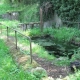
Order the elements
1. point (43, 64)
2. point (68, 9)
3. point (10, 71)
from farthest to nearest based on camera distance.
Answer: point (68, 9) → point (43, 64) → point (10, 71)

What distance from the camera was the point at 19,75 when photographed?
10312 mm

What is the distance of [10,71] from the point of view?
1123 cm

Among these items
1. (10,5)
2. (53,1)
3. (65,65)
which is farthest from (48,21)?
(65,65)

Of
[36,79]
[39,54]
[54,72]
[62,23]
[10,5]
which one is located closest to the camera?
[36,79]

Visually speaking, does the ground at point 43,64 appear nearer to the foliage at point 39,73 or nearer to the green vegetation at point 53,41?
the green vegetation at point 53,41

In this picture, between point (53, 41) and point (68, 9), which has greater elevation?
point (68, 9)

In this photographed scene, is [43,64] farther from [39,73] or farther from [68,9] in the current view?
[68,9]

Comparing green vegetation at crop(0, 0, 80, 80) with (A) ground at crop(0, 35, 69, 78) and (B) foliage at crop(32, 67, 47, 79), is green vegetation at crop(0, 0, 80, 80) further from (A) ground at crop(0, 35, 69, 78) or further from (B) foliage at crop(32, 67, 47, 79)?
(A) ground at crop(0, 35, 69, 78)

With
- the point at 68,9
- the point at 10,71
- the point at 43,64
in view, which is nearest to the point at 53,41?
the point at 68,9

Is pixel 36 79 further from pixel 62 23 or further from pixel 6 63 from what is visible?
pixel 62 23

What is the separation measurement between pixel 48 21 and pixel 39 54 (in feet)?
49.6

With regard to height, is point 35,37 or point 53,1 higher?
point 53,1

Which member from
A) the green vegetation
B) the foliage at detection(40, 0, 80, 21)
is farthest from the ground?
the foliage at detection(40, 0, 80, 21)

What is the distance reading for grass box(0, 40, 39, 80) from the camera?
10.1 metres
